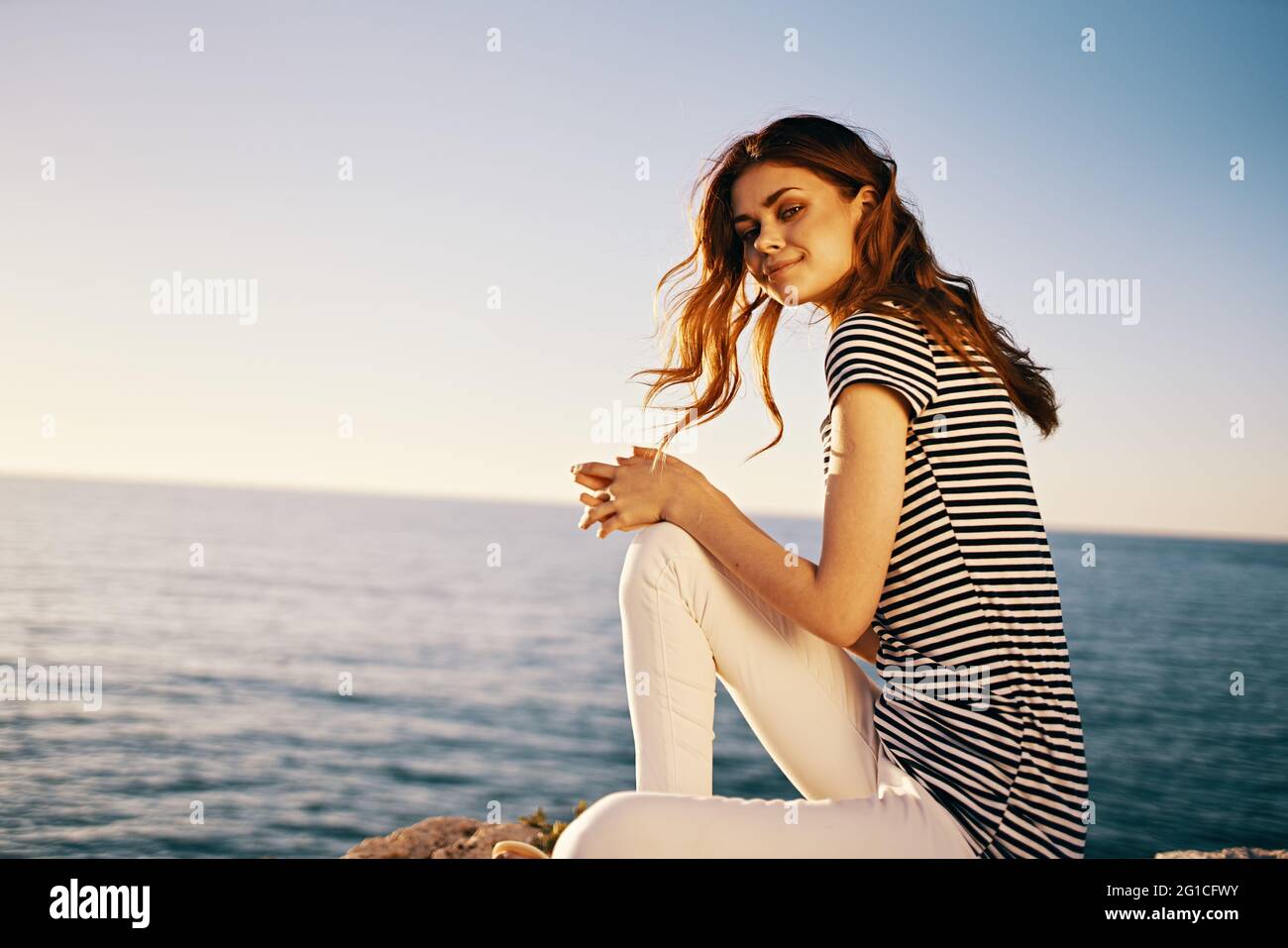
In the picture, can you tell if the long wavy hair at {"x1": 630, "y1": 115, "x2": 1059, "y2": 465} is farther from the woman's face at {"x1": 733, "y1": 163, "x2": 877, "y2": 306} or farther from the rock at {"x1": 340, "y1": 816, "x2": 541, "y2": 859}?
the rock at {"x1": 340, "y1": 816, "x2": 541, "y2": 859}

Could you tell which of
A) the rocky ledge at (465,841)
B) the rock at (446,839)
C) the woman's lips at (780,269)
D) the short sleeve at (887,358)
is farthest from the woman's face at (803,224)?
the rock at (446,839)

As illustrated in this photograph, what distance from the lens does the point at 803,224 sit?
7.12ft

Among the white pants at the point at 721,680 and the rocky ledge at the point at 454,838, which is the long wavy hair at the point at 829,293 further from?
the rocky ledge at the point at 454,838

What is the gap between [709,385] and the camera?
247cm

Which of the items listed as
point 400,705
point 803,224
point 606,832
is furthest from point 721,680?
point 400,705

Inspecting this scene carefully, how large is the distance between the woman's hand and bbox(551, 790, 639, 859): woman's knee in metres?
0.62

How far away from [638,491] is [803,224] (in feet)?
2.31

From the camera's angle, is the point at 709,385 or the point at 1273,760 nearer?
the point at 709,385

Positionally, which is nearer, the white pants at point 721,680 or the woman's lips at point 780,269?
the white pants at point 721,680

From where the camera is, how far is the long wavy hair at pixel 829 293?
196cm

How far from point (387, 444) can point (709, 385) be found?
8832cm

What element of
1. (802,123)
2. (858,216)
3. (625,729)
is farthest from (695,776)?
(625,729)

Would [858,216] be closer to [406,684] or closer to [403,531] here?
[406,684]
